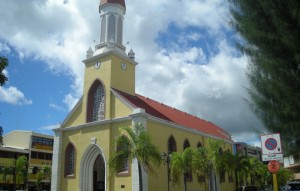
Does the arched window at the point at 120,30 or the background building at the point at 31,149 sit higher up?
the arched window at the point at 120,30

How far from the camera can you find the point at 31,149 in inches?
2579

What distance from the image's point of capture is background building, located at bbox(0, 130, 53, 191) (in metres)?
62.8

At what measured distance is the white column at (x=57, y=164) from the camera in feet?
119

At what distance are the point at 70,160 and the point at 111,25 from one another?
15100 millimetres

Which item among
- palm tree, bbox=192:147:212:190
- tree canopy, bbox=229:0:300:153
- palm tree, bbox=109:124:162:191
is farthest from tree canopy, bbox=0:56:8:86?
palm tree, bbox=192:147:212:190

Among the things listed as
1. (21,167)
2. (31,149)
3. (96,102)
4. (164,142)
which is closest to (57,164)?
(96,102)

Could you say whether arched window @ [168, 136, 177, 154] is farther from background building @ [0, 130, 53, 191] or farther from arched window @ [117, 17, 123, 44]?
background building @ [0, 130, 53, 191]

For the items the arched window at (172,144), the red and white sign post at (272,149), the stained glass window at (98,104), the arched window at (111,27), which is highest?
the arched window at (111,27)

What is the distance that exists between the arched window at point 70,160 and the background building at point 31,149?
92.7ft

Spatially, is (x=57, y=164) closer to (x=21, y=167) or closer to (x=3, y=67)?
(x=21, y=167)

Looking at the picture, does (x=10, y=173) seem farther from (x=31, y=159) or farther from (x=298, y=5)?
(x=298, y=5)

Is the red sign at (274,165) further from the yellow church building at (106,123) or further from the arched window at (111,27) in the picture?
the arched window at (111,27)

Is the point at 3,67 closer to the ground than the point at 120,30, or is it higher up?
closer to the ground

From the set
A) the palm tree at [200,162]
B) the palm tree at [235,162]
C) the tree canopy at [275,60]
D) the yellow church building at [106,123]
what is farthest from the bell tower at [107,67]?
the tree canopy at [275,60]
